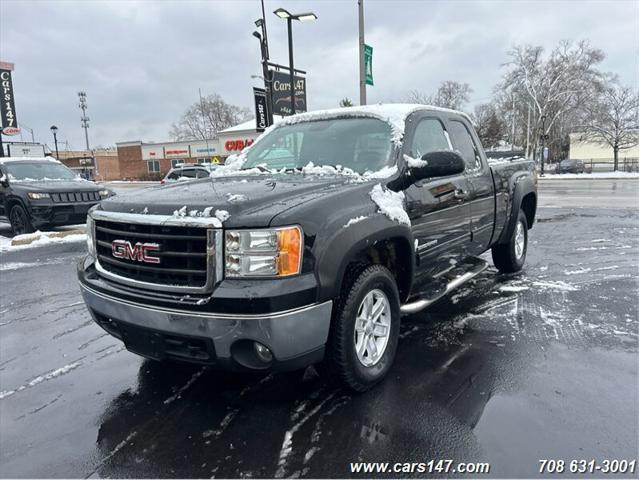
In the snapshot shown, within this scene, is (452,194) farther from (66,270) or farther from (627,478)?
(66,270)

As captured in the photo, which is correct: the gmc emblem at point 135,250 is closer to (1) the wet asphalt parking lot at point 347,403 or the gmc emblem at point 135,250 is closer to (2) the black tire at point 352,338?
(1) the wet asphalt parking lot at point 347,403

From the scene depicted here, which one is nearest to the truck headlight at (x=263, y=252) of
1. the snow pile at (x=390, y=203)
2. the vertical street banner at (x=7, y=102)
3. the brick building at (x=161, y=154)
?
the snow pile at (x=390, y=203)

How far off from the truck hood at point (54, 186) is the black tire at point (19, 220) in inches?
19.3

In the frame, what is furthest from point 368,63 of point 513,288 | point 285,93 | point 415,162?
point 415,162

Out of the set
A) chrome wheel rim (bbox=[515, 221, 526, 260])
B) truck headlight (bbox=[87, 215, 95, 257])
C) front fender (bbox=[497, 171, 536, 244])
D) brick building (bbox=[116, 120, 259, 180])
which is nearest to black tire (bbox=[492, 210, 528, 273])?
chrome wheel rim (bbox=[515, 221, 526, 260])

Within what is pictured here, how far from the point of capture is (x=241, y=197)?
2.70 metres

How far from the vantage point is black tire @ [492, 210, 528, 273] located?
5727 mm

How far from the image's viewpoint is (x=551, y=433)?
8.43 ft

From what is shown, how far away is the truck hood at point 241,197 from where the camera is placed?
2529 millimetres

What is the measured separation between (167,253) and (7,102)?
2631cm

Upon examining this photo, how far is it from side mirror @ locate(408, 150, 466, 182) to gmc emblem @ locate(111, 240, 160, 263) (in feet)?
6.16

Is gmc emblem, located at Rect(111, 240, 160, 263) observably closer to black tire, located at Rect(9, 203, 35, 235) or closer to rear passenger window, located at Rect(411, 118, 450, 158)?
rear passenger window, located at Rect(411, 118, 450, 158)

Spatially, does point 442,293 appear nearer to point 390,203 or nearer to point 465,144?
point 390,203

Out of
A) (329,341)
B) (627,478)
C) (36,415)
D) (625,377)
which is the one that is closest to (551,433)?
(627,478)
